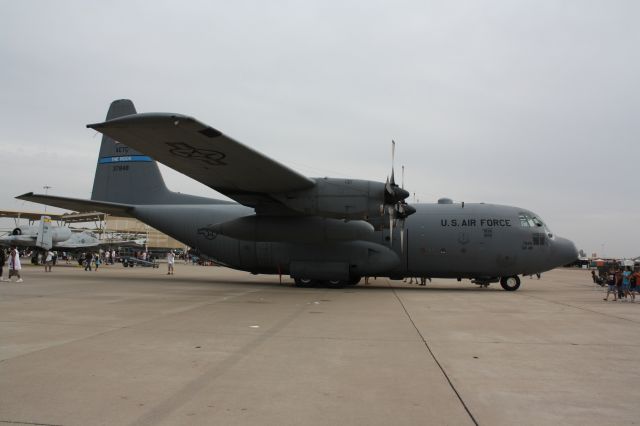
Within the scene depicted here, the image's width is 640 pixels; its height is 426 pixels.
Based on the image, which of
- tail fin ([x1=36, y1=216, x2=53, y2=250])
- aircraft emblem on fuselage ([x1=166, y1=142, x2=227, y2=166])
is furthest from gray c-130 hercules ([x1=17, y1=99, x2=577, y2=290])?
tail fin ([x1=36, y1=216, x2=53, y2=250])

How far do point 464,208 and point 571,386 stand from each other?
14558 millimetres

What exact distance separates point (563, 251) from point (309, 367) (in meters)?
16.4

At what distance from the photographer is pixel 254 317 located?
1012 centimetres

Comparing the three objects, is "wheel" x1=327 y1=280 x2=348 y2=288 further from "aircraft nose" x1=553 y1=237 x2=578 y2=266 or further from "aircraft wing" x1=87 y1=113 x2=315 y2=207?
"aircraft nose" x1=553 y1=237 x2=578 y2=266

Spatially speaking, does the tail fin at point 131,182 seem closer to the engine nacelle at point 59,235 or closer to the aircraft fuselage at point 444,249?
the aircraft fuselage at point 444,249

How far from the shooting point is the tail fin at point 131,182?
21.7 metres

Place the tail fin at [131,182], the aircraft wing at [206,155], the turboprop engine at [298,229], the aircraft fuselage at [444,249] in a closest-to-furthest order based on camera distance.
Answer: the aircraft wing at [206,155]
the turboprop engine at [298,229]
the aircraft fuselage at [444,249]
the tail fin at [131,182]

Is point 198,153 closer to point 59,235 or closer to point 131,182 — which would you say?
point 131,182

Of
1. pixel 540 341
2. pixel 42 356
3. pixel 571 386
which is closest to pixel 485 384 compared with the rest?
pixel 571 386

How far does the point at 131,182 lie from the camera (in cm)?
2184

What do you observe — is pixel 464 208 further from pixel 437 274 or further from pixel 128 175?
pixel 128 175

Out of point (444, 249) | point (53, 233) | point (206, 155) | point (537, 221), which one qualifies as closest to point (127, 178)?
point (206, 155)

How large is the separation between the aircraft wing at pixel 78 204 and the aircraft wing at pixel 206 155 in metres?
6.53

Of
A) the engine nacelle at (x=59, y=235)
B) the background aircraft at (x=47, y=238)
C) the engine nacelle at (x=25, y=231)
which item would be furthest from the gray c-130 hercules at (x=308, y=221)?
the engine nacelle at (x=25, y=231)
